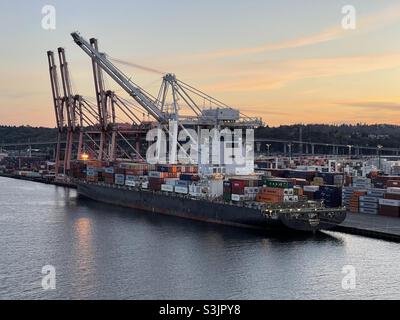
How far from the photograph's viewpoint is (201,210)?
27.4 metres

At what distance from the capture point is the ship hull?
912 inches

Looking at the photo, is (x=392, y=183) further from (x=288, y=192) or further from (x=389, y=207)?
(x=288, y=192)

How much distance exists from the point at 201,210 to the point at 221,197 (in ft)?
3.60

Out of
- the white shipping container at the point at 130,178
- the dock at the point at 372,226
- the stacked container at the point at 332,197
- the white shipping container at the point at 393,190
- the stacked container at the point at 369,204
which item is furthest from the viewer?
the white shipping container at the point at 130,178

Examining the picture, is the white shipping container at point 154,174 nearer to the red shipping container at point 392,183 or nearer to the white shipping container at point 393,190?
the red shipping container at point 392,183

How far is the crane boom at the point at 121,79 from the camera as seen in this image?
38688 mm

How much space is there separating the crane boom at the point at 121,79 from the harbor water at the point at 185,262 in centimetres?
1322

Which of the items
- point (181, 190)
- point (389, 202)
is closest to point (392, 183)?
point (389, 202)

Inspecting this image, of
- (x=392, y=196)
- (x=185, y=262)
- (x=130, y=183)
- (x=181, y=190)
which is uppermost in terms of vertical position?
(x=130, y=183)

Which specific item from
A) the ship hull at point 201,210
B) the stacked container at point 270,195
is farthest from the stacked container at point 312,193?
the ship hull at point 201,210

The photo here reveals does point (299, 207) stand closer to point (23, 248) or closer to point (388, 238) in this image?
point (388, 238)

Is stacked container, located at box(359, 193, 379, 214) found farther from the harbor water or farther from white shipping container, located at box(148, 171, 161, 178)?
white shipping container, located at box(148, 171, 161, 178)
